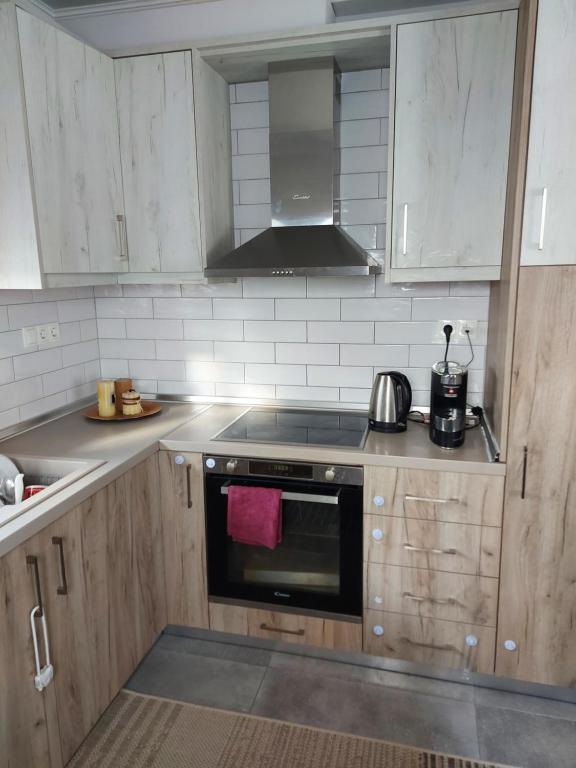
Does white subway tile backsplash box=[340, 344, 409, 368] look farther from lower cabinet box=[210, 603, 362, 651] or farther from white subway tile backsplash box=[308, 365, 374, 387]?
lower cabinet box=[210, 603, 362, 651]

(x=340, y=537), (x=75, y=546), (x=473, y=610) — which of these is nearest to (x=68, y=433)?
(x=75, y=546)

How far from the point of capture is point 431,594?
1939 millimetres

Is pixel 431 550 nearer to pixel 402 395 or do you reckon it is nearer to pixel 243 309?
pixel 402 395

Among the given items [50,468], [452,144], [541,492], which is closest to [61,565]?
[50,468]

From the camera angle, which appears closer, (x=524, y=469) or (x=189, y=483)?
(x=524, y=469)

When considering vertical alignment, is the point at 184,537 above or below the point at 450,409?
below

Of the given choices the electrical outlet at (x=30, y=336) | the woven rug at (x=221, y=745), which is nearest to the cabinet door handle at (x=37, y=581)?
the woven rug at (x=221, y=745)

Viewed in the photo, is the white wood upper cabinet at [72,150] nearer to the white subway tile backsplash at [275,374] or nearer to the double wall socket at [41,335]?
the double wall socket at [41,335]

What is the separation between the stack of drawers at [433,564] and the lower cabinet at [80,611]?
32.2 inches

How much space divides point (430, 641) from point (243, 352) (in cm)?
140

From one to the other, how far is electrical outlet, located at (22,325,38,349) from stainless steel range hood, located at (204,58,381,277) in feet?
2.49

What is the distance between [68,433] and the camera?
216cm

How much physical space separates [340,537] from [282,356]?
2.85 ft

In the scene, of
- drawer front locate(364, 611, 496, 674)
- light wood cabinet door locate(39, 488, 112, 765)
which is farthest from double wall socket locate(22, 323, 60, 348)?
drawer front locate(364, 611, 496, 674)
